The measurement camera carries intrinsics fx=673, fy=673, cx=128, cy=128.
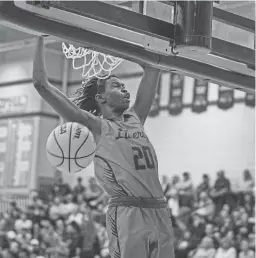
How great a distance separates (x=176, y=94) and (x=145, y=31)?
15207mm

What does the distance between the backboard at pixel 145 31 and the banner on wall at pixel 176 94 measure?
1369 cm

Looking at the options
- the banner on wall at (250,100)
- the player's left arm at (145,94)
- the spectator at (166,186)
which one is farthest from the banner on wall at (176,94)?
the player's left arm at (145,94)

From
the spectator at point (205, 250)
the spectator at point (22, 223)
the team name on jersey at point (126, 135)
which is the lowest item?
the spectator at point (205, 250)

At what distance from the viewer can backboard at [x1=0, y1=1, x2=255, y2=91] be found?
5102 millimetres

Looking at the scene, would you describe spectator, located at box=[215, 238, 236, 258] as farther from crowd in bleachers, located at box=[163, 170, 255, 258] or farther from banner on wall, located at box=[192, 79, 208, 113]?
banner on wall, located at box=[192, 79, 208, 113]

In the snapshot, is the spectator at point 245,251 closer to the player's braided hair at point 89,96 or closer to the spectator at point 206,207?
the spectator at point 206,207

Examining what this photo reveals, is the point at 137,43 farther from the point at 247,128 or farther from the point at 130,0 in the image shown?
the point at 247,128

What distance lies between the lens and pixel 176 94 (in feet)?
68.1

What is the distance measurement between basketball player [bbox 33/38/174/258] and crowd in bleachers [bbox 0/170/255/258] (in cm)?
751

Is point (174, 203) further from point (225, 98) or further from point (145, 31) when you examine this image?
point (145, 31)

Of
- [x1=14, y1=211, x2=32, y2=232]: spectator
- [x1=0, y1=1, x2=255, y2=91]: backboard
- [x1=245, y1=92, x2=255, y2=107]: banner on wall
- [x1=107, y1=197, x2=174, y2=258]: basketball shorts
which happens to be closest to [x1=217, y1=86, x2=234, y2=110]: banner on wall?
[x1=245, y1=92, x2=255, y2=107]: banner on wall

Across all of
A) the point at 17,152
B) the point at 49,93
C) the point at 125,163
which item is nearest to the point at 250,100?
the point at 17,152

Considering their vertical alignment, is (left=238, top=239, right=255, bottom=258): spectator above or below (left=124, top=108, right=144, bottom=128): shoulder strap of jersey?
below

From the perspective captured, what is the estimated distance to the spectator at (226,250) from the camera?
41.9 feet
